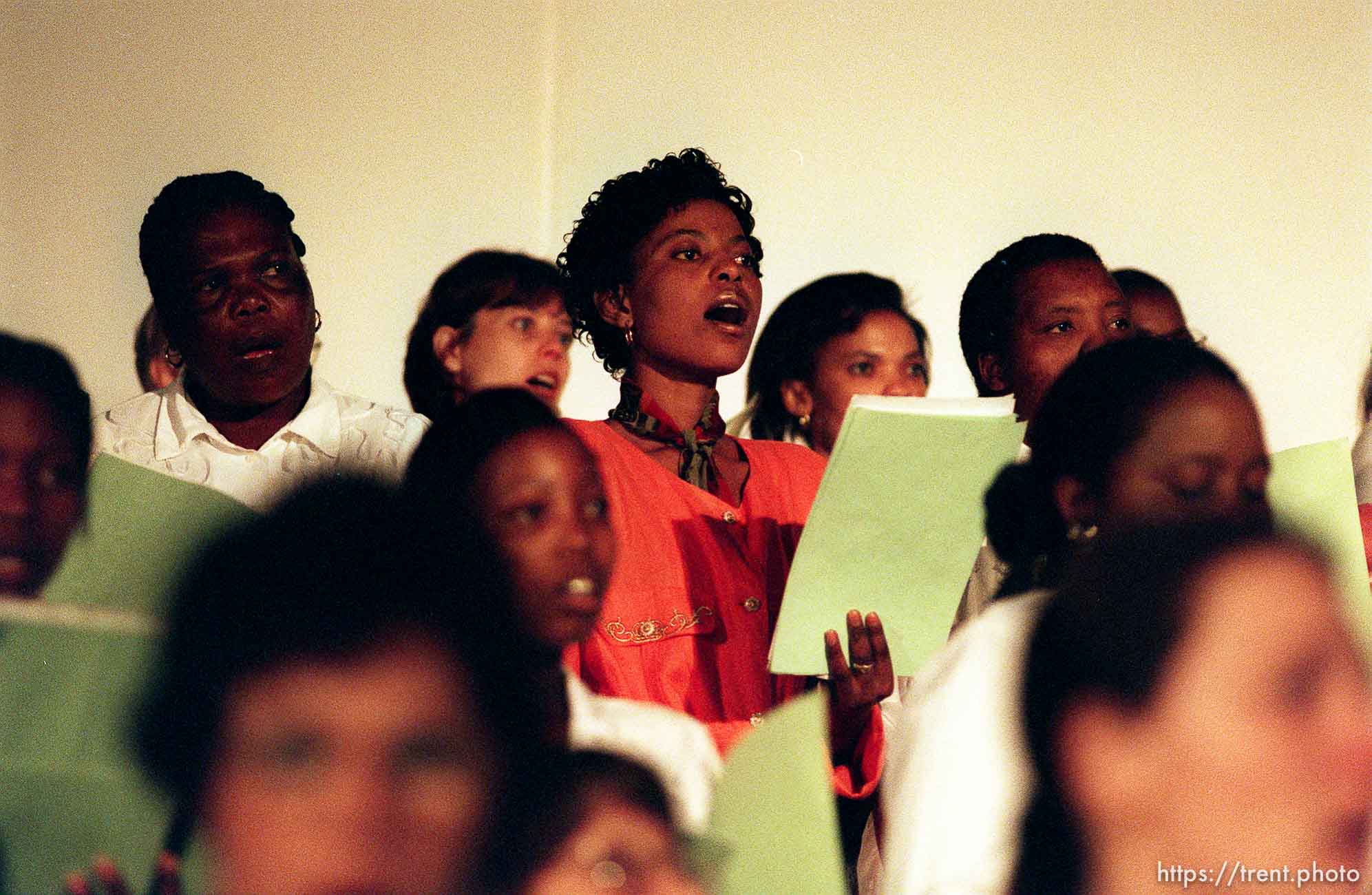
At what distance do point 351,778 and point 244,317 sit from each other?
682mm

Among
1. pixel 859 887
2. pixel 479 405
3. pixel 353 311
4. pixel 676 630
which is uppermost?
pixel 353 311

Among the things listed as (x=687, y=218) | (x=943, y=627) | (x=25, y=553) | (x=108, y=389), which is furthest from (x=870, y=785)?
(x=108, y=389)

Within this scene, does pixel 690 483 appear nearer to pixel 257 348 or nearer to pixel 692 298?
pixel 692 298

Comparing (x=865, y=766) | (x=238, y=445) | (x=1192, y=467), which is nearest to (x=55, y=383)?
(x=238, y=445)

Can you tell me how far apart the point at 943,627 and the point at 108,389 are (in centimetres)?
116

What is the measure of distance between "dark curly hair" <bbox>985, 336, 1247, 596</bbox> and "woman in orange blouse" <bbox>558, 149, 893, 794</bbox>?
0.58 ft

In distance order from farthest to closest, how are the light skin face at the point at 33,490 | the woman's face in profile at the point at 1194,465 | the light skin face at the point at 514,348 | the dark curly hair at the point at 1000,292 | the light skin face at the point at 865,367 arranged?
the light skin face at the point at 865,367, the dark curly hair at the point at 1000,292, the light skin face at the point at 514,348, the woman's face in profile at the point at 1194,465, the light skin face at the point at 33,490

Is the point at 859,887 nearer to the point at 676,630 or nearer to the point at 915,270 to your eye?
the point at 676,630

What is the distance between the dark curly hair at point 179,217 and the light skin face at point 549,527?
23.8 inches

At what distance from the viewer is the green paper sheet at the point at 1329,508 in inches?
51.1

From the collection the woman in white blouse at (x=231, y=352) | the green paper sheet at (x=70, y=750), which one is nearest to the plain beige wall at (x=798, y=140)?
the woman in white blouse at (x=231, y=352)

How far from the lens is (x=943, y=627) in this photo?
1475 millimetres

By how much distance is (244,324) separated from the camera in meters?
1.57

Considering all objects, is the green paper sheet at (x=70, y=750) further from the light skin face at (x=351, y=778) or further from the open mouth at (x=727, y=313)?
the open mouth at (x=727, y=313)
